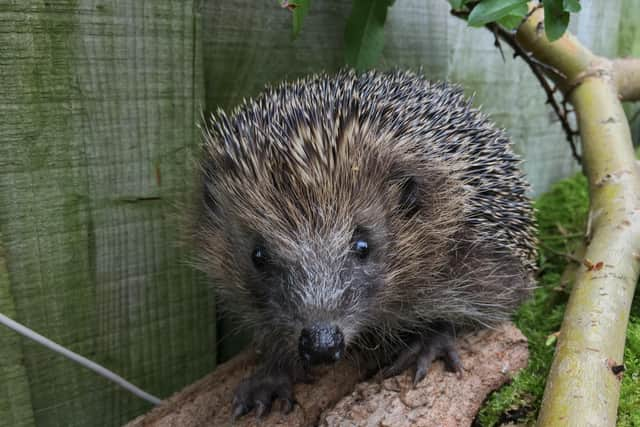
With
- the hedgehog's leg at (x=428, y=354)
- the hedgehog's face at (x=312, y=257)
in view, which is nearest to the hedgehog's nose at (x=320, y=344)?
the hedgehog's face at (x=312, y=257)

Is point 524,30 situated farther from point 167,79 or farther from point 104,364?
point 104,364

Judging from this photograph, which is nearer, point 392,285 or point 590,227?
point 392,285

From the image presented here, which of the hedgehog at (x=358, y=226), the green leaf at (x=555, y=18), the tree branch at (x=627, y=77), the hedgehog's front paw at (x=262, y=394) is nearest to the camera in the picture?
the hedgehog at (x=358, y=226)

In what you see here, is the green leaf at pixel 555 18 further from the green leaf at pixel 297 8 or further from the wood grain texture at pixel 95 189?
the wood grain texture at pixel 95 189

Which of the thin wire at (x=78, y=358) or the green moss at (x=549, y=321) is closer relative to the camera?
the green moss at (x=549, y=321)

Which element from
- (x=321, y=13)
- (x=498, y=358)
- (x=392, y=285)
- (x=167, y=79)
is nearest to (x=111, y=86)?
(x=167, y=79)

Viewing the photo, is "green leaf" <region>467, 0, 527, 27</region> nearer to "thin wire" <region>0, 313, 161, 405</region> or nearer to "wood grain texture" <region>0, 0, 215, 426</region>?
"wood grain texture" <region>0, 0, 215, 426</region>
